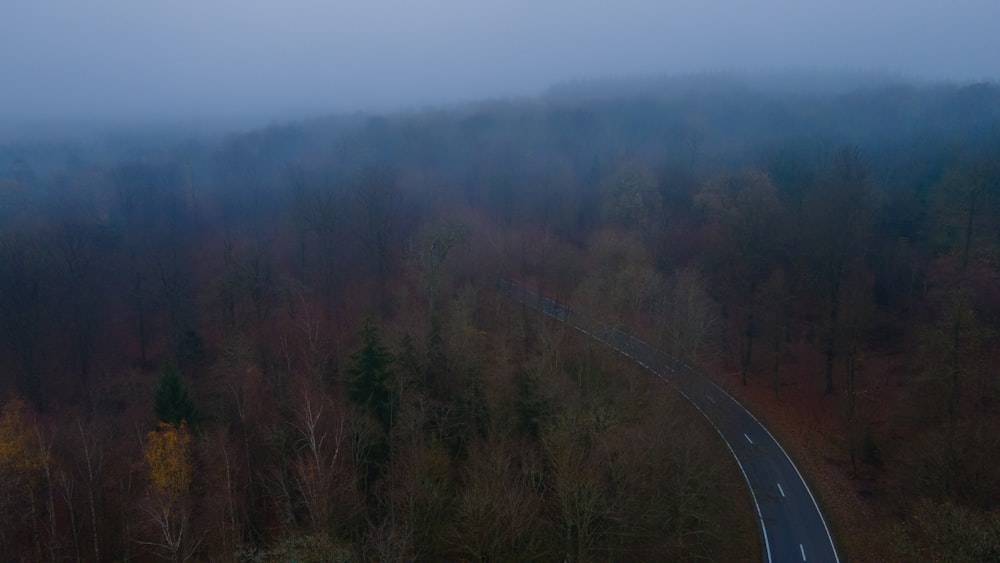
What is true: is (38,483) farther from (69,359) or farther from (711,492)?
(711,492)

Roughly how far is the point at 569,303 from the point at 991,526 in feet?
91.1

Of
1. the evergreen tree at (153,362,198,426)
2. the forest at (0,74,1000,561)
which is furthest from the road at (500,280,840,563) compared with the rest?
the evergreen tree at (153,362,198,426)

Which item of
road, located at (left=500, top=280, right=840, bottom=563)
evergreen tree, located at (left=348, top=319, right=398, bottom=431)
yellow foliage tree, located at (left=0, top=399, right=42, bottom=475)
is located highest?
evergreen tree, located at (left=348, top=319, right=398, bottom=431)

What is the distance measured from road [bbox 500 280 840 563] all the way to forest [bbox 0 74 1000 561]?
0.82 metres

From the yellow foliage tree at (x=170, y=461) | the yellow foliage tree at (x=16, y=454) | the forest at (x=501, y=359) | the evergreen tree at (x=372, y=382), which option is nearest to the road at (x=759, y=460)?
the forest at (x=501, y=359)

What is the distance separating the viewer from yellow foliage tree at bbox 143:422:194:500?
22.6m

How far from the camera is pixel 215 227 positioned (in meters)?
62.0

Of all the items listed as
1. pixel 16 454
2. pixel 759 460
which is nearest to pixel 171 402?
pixel 16 454

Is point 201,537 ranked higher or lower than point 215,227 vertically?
lower

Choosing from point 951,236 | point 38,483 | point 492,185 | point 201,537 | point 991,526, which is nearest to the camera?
point 991,526

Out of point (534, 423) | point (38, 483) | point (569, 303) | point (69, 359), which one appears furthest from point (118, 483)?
point (569, 303)

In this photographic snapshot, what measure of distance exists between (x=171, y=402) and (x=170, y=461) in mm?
3831

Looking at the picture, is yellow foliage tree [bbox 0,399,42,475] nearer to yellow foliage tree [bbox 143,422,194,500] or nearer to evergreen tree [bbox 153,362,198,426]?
yellow foliage tree [bbox 143,422,194,500]

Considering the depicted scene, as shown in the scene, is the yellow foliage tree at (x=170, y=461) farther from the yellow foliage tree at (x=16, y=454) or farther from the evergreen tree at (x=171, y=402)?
the yellow foliage tree at (x=16, y=454)
